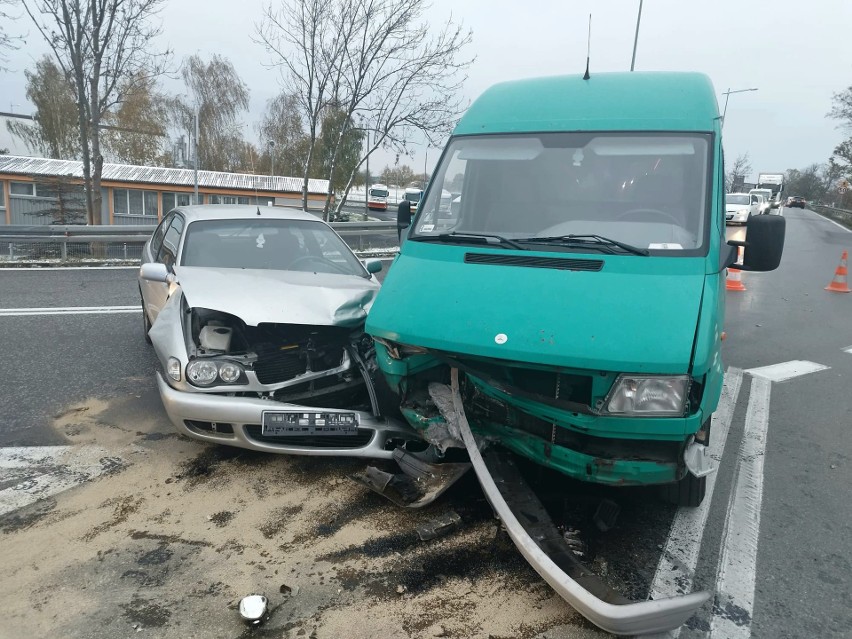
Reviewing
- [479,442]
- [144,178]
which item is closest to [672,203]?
[479,442]

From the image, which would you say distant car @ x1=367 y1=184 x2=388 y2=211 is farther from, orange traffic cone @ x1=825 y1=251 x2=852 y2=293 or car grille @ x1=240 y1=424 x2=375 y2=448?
car grille @ x1=240 y1=424 x2=375 y2=448

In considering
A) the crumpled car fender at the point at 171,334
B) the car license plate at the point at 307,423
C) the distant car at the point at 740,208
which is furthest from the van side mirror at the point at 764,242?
the distant car at the point at 740,208

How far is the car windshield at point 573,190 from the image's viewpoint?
146 inches

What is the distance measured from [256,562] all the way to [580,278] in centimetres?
223

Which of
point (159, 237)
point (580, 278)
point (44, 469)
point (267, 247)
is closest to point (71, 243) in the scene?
point (159, 237)

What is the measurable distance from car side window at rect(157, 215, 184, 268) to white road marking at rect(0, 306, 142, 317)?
246 centimetres

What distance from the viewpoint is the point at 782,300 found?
11203mm

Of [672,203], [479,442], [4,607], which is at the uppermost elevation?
[672,203]

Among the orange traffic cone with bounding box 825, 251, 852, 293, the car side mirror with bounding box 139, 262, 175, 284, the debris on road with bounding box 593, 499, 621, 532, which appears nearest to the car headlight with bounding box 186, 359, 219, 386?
the car side mirror with bounding box 139, 262, 175, 284

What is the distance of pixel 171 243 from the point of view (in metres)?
5.84

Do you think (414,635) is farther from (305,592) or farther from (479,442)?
(479,442)

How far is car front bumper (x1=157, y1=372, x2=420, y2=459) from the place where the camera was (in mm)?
3695

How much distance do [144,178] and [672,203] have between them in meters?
36.6

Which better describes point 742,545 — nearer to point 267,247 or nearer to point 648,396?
point 648,396
